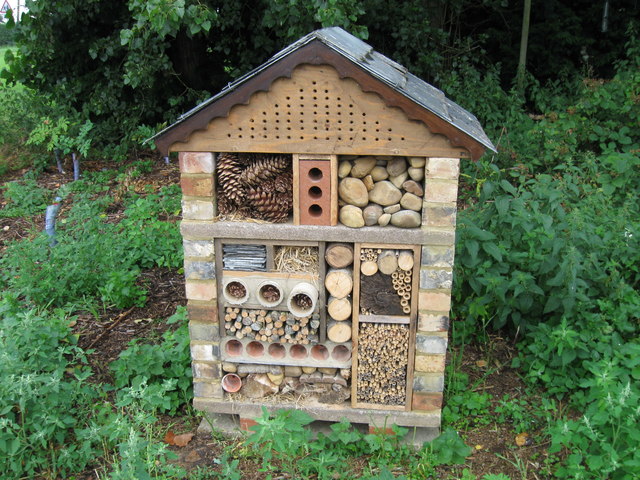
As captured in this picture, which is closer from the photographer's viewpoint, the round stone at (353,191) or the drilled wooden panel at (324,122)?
the drilled wooden panel at (324,122)

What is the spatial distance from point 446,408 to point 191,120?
2410 mm

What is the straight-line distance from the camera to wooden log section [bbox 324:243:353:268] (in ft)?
11.3

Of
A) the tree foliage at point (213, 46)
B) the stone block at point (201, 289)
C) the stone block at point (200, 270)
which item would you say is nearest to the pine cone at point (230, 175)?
the stone block at point (200, 270)

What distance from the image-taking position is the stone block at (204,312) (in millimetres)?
3646

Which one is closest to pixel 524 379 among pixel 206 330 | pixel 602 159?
pixel 206 330

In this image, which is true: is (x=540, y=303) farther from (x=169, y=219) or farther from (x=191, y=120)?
(x=169, y=219)

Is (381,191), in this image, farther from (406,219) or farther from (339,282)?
(339,282)

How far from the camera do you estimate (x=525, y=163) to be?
23.3 feet

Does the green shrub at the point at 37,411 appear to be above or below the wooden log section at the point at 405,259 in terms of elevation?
below

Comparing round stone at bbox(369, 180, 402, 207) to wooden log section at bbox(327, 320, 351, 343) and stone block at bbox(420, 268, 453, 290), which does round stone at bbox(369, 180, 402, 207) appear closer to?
stone block at bbox(420, 268, 453, 290)

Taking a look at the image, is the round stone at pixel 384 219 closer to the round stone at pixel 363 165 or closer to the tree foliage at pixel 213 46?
the round stone at pixel 363 165

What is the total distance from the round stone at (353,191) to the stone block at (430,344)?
87 cm

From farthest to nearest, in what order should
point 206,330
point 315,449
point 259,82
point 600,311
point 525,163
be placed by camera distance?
point 525,163
point 600,311
point 206,330
point 315,449
point 259,82

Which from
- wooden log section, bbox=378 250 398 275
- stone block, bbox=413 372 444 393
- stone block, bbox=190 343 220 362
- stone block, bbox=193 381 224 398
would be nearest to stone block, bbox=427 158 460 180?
wooden log section, bbox=378 250 398 275
